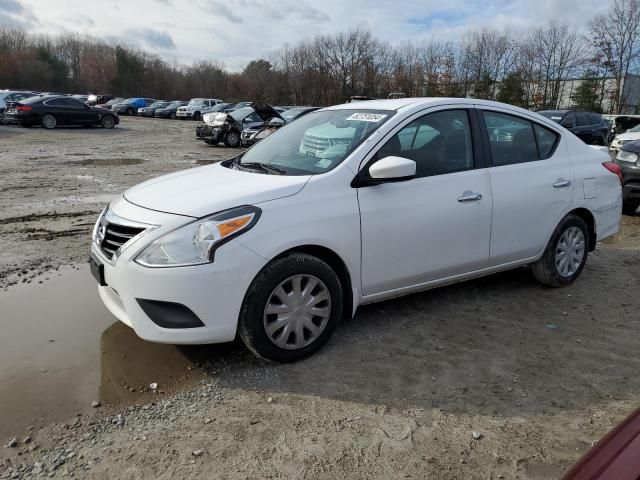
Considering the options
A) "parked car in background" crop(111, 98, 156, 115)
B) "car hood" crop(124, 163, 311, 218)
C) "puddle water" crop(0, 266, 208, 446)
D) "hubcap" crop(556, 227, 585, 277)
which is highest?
"parked car in background" crop(111, 98, 156, 115)

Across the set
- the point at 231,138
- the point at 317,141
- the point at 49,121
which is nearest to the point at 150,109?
the point at 49,121

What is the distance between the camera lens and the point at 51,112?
2462 centimetres

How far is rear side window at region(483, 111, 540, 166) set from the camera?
4.37m

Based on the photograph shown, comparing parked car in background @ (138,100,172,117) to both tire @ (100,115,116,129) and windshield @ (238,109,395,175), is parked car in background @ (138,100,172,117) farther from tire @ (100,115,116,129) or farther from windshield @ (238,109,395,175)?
windshield @ (238,109,395,175)

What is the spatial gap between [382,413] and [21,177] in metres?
10.7

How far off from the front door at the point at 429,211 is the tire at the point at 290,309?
0.34 meters

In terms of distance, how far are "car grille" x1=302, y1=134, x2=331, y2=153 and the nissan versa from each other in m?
0.01

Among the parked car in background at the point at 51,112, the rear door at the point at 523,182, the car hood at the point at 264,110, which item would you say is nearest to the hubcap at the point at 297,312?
→ the rear door at the point at 523,182

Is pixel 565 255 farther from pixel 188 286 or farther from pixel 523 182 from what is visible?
pixel 188 286

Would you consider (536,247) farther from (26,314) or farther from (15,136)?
(15,136)

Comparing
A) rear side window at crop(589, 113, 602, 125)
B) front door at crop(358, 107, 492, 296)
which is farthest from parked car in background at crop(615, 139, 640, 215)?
rear side window at crop(589, 113, 602, 125)

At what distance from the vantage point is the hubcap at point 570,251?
4867mm

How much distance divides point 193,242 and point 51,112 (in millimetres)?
25409

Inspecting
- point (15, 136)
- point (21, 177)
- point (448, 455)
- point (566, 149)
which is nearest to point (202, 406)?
point (448, 455)
